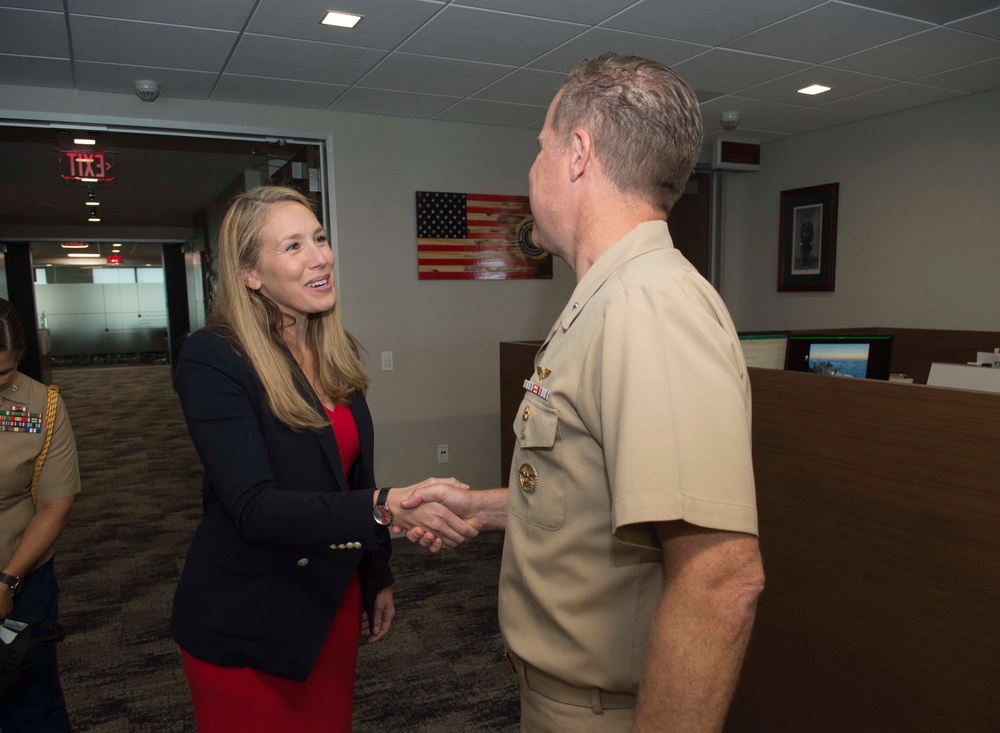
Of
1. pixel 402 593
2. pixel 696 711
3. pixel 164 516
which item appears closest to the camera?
pixel 696 711

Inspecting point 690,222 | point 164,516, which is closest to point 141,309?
point 164,516

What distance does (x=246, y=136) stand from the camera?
430 centimetres

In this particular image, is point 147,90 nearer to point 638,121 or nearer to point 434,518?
point 434,518

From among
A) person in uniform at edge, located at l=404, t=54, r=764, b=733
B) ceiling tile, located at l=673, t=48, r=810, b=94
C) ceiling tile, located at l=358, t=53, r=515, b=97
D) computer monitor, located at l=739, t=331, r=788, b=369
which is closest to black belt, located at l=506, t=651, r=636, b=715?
person in uniform at edge, located at l=404, t=54, r=764, b=733

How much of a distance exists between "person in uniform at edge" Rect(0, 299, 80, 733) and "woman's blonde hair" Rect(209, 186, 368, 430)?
2.44 feet

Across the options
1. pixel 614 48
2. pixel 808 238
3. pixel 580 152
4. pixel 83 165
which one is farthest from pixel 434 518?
pixel 808 238

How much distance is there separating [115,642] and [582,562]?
3.16 meters

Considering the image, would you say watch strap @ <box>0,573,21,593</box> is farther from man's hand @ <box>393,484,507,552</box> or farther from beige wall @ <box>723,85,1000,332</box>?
beige wall @ <box>723,85,1000,332</box>

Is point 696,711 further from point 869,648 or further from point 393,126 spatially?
point 393,126

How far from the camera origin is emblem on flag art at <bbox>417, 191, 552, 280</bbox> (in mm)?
4789

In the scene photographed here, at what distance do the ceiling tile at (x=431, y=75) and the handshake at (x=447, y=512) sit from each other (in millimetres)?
2611

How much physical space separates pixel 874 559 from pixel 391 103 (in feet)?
11.9

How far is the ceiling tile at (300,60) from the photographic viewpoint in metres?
3.20

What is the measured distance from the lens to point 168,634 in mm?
3316
